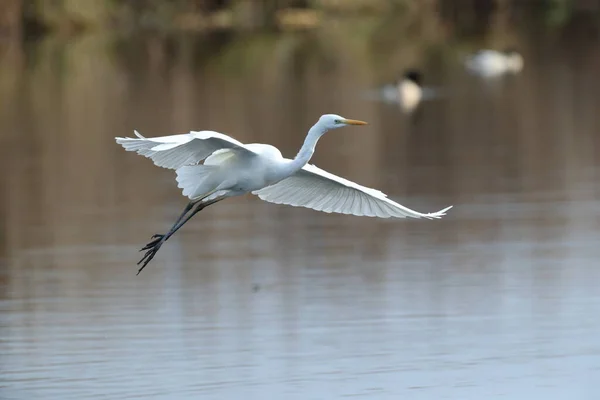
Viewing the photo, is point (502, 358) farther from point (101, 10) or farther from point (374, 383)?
point (101, 10)

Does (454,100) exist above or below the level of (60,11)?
below

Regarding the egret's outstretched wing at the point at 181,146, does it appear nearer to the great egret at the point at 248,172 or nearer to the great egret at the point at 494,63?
the great egret at the point at 248,172

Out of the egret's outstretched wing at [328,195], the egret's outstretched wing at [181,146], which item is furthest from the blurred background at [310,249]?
the egret's outstretched wing at [181,146]

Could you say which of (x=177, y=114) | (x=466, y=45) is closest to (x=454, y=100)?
(x=177, y=114)

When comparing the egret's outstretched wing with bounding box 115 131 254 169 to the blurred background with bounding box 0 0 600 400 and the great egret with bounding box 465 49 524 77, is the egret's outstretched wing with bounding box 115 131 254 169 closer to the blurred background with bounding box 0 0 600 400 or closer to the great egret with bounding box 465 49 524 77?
the blurred background with bounding box 0 0 600 400

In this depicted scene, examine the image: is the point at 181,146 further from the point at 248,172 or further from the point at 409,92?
the point at 409,92

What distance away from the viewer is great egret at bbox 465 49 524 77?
34844 millimetres

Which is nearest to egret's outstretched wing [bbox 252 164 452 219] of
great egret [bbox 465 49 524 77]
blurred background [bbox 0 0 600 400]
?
blurred background [bbox 0 0 600 400]

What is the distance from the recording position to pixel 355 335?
41.9ft

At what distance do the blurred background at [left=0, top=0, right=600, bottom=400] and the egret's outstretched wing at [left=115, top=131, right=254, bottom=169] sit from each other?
1567mm

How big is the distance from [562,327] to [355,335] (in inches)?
64.4

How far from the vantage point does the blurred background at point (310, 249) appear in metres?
11.9

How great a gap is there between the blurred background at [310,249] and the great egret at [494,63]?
0.93 ft

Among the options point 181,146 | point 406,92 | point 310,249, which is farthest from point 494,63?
point 181,146
